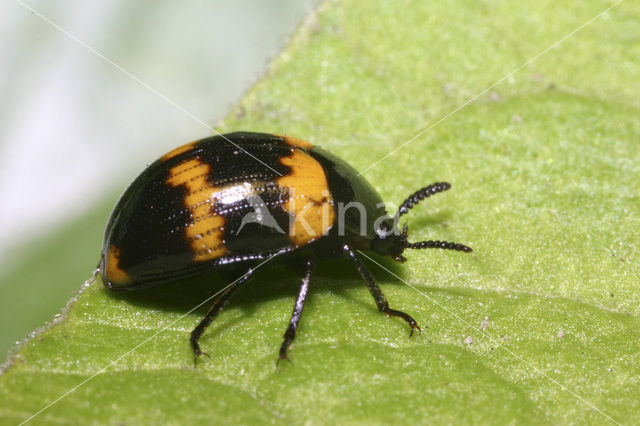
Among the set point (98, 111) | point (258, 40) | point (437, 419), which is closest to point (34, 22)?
point (98, 111)

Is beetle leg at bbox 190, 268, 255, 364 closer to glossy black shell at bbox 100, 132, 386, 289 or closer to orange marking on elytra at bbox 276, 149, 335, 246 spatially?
glossy black shell at bbox 100, 132, 386, 289

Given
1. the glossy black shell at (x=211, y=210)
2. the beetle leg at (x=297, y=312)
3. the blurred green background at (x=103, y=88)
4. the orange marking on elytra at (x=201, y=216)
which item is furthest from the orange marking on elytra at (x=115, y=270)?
the blurred green background at (x=103, y=88)

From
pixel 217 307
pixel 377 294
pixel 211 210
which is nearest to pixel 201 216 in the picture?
pixel 211 210

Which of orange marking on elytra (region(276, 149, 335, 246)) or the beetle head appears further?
the beetle head

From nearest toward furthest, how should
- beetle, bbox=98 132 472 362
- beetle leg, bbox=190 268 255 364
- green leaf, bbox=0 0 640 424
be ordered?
1. green leaf, bbox=0 0 640 424
2. beetle leg, bbox=190 268 255 364
3. beetle, bbox=98 132 472 362

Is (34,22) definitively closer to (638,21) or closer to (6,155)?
(6,155)

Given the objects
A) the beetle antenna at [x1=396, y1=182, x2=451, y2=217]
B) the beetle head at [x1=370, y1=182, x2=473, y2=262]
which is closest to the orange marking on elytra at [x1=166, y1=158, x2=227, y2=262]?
the beetle head at [x1=370, y1=182, x2=473, y2=262]

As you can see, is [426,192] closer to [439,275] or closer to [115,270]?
[439,275]
